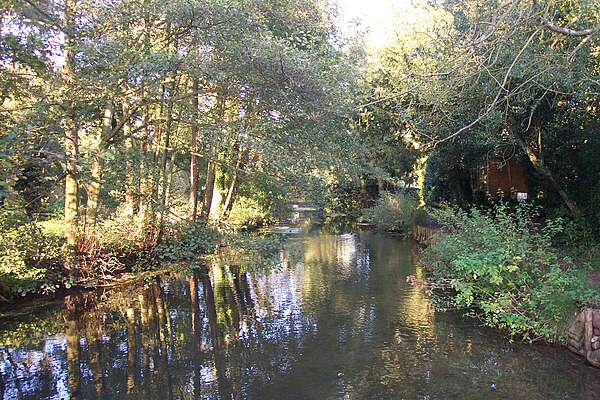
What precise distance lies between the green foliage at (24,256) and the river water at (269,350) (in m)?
0.56

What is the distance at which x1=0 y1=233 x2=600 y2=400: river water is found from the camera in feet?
17.5

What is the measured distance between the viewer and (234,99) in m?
9.12

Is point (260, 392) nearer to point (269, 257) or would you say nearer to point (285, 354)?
point (285, 354)

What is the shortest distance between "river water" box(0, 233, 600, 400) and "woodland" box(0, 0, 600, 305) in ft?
3.56

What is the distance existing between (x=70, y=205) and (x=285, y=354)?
5.80 meters

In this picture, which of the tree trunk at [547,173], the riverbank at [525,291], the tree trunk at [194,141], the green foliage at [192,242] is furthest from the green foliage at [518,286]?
the tree trunk at [194,141]

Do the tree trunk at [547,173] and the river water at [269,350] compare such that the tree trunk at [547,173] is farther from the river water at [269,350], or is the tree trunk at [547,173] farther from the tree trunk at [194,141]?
the tree trunk at [194,141]

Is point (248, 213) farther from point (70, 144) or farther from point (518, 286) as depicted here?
point (518, 286)

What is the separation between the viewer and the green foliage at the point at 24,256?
7.64 meters

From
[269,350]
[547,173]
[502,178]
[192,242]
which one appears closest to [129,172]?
[192,242]

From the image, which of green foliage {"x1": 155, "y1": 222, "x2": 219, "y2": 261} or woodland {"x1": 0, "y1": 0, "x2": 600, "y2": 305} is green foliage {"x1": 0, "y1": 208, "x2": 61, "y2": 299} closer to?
woodland {"x1": 0, "y1": 0, "x2": 600, "y2": 305}

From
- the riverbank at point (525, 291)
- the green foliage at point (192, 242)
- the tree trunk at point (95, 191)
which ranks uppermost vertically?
the tree trunk at point (95, 191)

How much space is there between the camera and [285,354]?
645cm

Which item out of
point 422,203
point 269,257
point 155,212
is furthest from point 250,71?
point 422,203
